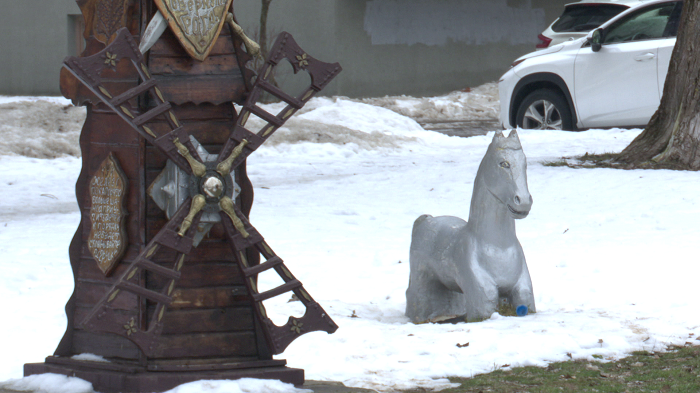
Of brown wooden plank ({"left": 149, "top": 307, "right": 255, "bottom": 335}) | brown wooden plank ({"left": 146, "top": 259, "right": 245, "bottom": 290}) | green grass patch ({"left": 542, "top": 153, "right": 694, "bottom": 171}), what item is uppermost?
green grass patch ({"left": 542, "top": 153, "right": 694, "bottom": 171})

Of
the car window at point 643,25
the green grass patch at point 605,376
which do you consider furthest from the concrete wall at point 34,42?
the green grass patch at point 605,376

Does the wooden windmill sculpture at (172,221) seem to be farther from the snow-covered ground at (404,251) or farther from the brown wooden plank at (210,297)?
the snow-covered ground at (404,251)

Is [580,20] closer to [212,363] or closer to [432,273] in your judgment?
[432,273]

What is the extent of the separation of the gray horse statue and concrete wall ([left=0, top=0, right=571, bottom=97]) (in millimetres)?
13162

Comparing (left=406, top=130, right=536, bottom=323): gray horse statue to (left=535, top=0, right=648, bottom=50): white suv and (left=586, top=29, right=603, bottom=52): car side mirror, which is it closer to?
(left=586, top=29, right=603, bottom=52): car side mirror

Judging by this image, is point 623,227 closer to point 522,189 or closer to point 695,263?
point 695,263

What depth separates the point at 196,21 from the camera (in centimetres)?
416

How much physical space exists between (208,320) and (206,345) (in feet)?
0.38

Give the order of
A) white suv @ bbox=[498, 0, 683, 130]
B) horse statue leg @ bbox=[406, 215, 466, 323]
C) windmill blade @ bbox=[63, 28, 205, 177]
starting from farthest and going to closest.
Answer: white suv @ bbox=[498, 0, 683, 130]
horse statue leg @ bbox=[406, 215, 466, 323]
windmill blade @ bbox=[63, 28, 205, 177]

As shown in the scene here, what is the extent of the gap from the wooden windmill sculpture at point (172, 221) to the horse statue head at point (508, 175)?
1602 millimetres

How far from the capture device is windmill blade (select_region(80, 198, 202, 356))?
3.90 metres

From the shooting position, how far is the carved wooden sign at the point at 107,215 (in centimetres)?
419

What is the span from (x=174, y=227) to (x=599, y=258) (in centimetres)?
438

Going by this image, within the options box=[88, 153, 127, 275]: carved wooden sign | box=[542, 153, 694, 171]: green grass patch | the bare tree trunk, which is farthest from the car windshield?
box=[88, 153, 127, 275]: carved wooden sign
